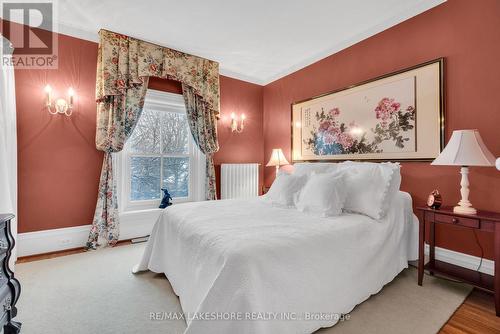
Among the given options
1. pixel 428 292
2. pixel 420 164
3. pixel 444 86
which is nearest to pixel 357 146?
pixel 420 164

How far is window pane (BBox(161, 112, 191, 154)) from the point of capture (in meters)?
3.63

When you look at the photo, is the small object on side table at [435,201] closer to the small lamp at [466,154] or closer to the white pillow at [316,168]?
the small lamp at [466,154]

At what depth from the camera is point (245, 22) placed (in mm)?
2658

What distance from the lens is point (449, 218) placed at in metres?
1.83

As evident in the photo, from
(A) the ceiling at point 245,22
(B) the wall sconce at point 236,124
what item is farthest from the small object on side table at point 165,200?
(A) the ceiling at point 245,22

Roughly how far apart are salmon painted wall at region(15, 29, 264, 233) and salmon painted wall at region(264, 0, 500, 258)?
142 inches

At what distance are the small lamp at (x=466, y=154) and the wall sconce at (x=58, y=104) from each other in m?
3.94

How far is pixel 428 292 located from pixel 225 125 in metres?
3.46

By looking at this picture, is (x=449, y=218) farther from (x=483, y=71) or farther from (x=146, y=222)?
(x=146, y=222)

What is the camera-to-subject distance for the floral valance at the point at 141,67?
2900mm

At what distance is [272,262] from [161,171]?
2819 millimetres

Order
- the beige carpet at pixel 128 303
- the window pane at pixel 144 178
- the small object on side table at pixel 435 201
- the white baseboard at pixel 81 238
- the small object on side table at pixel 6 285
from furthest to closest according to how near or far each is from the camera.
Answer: the window pane at pixel 144 178, the white baseboard at pixel 81 238, the small object on side table at pixel 435 201, the beige carpet at pixel 128 303, the small object on side table at pixel 6 285

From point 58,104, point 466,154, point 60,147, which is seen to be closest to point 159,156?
point 60,147

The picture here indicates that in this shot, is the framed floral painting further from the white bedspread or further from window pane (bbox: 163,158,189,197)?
window pane (bbox: 163,158,189,197)
